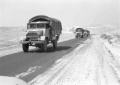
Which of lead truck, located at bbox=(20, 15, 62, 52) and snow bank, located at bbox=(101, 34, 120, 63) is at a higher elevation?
lead truck, located at bbox=(20, 15, 62, 52)

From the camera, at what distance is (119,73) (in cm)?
872

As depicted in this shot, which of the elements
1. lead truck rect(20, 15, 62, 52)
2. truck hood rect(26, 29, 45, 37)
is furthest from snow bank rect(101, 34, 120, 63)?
truck hood rect(26, 29, 45, 37)

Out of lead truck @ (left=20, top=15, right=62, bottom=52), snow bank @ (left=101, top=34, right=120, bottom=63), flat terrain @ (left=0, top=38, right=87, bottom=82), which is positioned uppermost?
lead truck @ (left=20, top=15, right=62, bottom=52)

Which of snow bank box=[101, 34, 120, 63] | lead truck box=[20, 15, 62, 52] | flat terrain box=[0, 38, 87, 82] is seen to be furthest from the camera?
lead truck box=[20, 15, 62, 52]

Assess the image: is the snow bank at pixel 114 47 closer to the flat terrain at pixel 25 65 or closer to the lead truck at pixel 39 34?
the flat terrain at pixel 25 65

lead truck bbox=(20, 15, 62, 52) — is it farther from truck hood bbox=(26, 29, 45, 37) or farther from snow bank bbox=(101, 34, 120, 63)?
snow bank bbox=(101, 34, 120, 63)

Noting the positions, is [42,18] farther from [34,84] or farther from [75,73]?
[34,84]

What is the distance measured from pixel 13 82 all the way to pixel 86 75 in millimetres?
5222

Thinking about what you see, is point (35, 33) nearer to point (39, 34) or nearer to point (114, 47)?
point (39, 34)

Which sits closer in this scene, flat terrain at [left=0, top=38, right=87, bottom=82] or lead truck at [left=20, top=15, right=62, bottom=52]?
flat terrain at [left=0, top=38, right=87, bottom=82]

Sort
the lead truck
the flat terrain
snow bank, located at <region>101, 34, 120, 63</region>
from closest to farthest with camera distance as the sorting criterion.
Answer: the flat terrain → snow bank, located at <region>101, 34, 120, 63</region> → the lead truck

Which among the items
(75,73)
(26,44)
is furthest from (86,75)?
(26,44)

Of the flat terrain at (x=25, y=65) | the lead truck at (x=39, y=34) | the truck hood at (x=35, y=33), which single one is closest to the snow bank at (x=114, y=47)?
the flat terrain at (x=25, y=65)

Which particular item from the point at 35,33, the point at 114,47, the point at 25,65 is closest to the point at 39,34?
the point at 35,33
